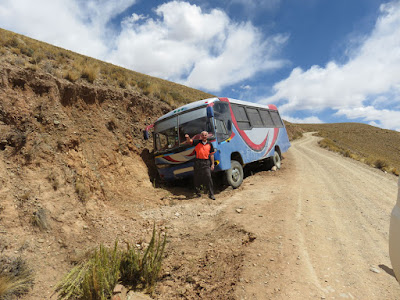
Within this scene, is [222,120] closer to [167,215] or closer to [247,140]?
[247,140]

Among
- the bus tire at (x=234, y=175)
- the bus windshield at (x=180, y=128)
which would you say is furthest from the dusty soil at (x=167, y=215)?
the bus windshield at (x=180, y=128)

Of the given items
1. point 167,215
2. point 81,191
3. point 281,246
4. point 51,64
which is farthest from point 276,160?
point 51,64

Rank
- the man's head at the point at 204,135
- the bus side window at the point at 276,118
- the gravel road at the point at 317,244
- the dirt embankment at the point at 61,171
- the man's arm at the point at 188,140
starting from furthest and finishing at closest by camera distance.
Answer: the bus side window at the point at 276,118, the man's arm at the point at 188,140, the man's head at the point at 204,135, the dirt embankment at the point at 61,171, the gravel road at the point at 317,244

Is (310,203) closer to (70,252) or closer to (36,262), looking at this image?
(70,252)

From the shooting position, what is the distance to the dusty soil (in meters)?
3.03

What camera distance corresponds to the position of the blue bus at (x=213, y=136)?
23.0 ft

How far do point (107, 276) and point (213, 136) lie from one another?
4668 mm

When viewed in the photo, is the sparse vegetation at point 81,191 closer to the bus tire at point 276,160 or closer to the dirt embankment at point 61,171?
the dirt embankment at point 61,171

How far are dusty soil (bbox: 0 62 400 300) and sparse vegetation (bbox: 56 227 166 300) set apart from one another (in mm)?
192

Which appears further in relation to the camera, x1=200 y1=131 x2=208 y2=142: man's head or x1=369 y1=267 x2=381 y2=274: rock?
x1=200 y1=131 x2=208 y2=142: man's head

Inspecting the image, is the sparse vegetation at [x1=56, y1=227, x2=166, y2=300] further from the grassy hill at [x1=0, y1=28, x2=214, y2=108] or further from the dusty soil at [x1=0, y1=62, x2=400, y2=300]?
the grassy hill at [x1=0, y1=28, x2=214, y2=108]

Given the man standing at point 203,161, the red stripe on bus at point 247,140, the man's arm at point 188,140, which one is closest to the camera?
the man standing at point 203,161

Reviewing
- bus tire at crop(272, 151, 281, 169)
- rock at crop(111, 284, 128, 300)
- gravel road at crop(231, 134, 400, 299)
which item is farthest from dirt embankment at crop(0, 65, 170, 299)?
bus tire at crop(272, 151, 281, 169)

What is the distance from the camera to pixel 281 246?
3.69m
